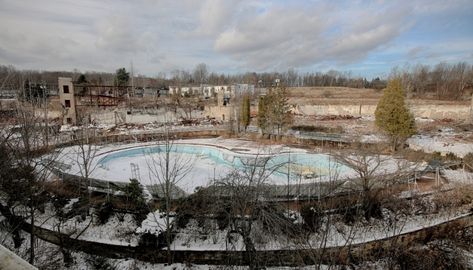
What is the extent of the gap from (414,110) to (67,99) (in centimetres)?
3919

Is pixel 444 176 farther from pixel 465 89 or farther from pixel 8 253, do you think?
pixel 465 89

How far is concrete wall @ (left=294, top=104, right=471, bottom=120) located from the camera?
32.9 metres

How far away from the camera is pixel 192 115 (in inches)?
1564

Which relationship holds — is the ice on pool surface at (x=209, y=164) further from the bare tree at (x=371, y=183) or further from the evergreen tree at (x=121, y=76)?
the evergreen tree at (x=121, y=76)

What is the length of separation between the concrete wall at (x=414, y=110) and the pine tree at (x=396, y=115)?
15041 millimetres

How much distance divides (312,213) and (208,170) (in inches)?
306

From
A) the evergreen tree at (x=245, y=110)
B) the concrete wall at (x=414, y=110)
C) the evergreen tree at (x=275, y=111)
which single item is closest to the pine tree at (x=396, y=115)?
the evergreen tree at (x=275, y=111)

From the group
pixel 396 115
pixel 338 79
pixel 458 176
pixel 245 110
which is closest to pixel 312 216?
pixel 458 176

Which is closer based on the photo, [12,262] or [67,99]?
[12,262]

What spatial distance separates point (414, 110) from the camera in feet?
114

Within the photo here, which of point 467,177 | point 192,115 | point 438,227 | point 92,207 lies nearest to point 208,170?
point 92,207

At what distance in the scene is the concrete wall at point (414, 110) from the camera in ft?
108

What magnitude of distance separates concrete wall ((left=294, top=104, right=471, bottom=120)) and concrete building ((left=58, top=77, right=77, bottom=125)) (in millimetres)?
28488

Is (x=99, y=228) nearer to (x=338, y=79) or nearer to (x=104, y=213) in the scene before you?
(x=104, y=213)
